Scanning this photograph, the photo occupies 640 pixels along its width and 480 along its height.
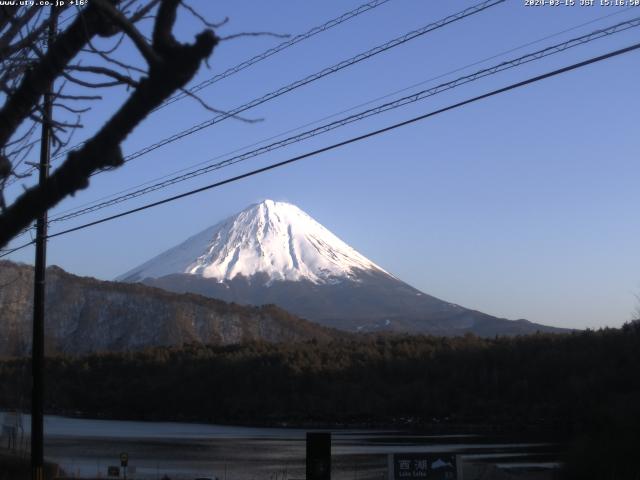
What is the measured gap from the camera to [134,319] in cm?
11050

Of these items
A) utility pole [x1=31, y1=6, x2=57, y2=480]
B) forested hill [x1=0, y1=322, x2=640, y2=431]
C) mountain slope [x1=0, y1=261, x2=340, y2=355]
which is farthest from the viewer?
mountain slope [x1=0, y1=261, x2=340, y2=355]

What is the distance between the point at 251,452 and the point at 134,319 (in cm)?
7814

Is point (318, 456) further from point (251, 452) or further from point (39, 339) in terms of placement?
point (251, 452)

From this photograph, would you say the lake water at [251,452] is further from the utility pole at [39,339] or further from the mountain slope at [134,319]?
the mountain slope at [134,319]

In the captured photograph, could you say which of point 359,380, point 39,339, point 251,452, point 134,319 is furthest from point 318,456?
point 134,319

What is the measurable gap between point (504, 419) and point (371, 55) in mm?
42276

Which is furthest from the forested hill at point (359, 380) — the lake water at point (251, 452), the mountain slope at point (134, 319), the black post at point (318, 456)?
the black post at point (318, 456)

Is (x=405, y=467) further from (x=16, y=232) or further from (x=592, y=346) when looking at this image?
(x=592, y=346)

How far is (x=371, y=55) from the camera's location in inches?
513

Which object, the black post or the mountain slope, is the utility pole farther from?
A: the mountain slope

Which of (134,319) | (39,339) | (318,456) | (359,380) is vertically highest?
(134,319)

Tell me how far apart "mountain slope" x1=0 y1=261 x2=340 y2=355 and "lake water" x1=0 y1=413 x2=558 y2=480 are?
5775cm

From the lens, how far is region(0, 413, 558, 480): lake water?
26.1 meters

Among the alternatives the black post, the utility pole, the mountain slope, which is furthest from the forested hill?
the black post
